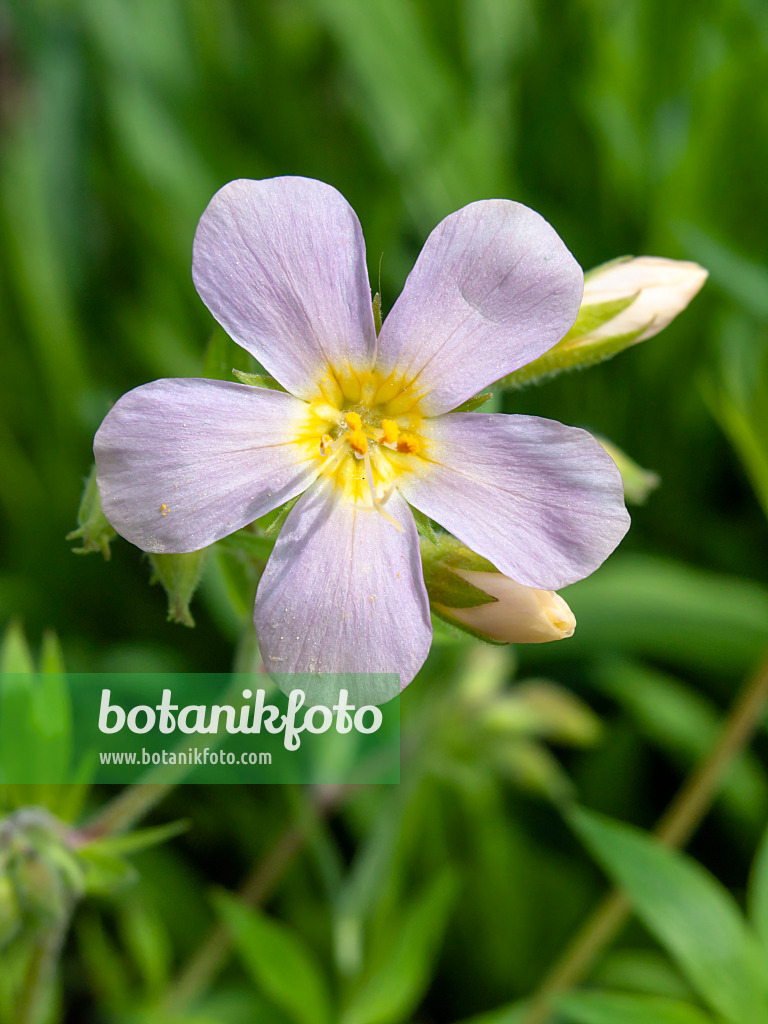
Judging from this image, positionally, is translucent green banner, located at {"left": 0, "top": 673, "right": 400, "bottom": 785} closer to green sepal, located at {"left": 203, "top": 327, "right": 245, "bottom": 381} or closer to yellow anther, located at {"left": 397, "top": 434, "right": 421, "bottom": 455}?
yellow anther, located at {"left": 397, "top": 434, "right": 421, "bottom": 455}

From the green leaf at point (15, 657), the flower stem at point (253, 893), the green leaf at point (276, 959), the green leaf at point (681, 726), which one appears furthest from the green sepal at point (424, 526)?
the green leaf at point (681, 726)

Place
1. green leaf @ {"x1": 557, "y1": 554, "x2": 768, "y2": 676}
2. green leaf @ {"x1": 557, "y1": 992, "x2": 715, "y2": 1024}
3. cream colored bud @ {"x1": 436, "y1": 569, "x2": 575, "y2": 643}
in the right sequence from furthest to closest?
1. green leaf @ {"x1": 557, "y1": 554, "x2": 768, "y2": 676}
2. green leaf @ {"x1": 557, "y1": 992, "x2": 715, "y2": 1024}
3. cream colored bud @ {"x1": 436, "y1": 569, "x2": 575, "y2": 643}

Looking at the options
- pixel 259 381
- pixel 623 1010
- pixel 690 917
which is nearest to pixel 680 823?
pixel 690 917

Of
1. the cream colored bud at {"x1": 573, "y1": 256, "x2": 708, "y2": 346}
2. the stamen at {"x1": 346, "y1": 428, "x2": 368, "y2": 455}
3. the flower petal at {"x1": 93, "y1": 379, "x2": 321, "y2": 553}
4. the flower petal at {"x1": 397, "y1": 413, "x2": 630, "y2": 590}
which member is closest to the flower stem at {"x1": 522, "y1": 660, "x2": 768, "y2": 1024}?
the cream colored bud at {"x1": 573, "y1": 256, "x2": 708, "y2": 346}

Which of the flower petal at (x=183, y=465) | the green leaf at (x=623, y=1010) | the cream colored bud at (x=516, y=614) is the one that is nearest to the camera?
the flower petal at (x=183, y=465)

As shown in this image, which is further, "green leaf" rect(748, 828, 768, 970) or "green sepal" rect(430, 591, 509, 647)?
"green leaf" rect(748, 828, 768, 970)

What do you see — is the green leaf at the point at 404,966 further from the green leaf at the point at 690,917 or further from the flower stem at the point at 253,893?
the green leaf at the point at 690,917

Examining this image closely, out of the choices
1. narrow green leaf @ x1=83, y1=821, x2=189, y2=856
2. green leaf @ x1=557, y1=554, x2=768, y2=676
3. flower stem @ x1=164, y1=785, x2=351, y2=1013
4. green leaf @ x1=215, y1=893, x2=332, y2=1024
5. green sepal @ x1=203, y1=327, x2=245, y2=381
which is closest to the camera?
green sepal @ x1=203, y1=327, x2=245, y2=381

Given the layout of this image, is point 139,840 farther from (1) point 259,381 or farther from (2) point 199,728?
(1) point 259,381
